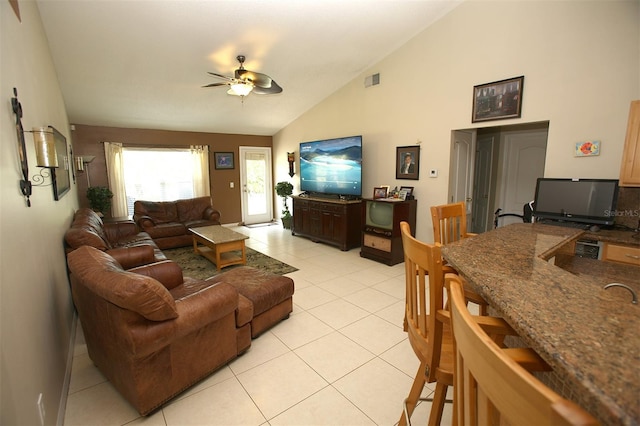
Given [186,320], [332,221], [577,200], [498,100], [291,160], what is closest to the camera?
[186,320]

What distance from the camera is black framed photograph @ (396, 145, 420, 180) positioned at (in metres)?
4.46

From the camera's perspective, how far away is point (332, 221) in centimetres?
542

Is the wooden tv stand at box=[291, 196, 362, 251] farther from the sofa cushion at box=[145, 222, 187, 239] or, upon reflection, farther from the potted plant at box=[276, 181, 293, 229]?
the sofa cushion at box=[145, 222, 187, 239]

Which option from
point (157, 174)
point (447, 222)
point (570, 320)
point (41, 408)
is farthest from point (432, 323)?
point (157, 174)

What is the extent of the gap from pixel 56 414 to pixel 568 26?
17.1 feet

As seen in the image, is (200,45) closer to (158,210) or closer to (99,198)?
(158,210)

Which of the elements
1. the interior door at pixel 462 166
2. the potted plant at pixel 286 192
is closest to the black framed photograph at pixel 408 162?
the interior door at pixel 462 166

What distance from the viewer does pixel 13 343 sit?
1.18 metres

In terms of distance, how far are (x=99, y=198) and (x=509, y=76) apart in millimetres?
6869

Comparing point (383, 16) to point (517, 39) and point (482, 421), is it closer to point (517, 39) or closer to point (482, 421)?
point (517, 39)

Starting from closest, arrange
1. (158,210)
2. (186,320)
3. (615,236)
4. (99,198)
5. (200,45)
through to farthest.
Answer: (186,320) → (615,236) → (200,45) → (99,198) → (158,210)

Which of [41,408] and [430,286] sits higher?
[430,286]

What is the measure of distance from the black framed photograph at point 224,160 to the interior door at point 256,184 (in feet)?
0.92

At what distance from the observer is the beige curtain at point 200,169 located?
6777 mm
